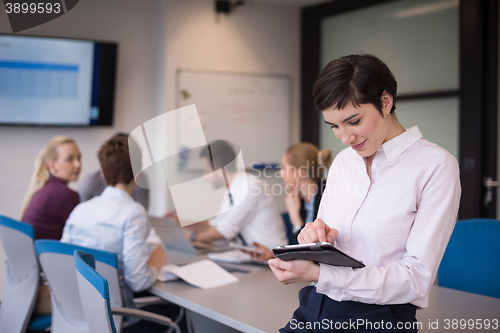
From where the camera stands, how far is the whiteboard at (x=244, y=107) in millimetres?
4277

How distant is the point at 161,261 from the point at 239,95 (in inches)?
103

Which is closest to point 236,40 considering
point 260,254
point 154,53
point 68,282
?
point 154,53

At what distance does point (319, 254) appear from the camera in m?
1.07

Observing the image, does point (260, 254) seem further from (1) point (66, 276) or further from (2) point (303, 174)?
(1) point (66, 276)

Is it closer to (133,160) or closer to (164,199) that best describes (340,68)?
(133,160)

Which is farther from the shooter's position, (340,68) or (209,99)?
(209,99)

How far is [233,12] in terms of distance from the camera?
4426 mm

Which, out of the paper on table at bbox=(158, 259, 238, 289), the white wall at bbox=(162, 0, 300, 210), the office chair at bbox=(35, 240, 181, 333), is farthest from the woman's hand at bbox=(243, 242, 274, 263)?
the white wall at bbox=(162, 0, 300, 210)

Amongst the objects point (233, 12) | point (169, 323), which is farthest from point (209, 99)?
point (169, 323)

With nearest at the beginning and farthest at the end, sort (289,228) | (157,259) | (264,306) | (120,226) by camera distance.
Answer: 1. (264,306)
2. (120,226)
3. (157,259)
4. (289,228)

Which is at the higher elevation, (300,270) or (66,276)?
(300,270)

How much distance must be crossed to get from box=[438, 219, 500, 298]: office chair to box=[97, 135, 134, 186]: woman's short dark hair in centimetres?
158

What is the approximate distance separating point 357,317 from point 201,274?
1.05 m

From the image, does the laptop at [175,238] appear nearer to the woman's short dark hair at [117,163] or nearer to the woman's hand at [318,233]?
the woman's short dark hair at [117,163]
